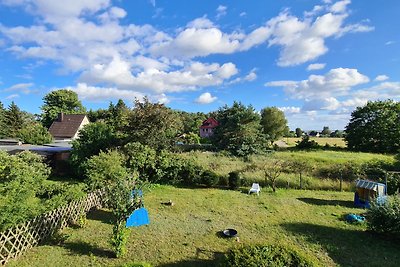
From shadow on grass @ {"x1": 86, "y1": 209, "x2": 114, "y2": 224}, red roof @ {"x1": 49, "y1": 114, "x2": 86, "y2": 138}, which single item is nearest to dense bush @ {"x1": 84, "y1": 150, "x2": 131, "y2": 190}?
shadow on grass @ {"x1": 86, "y1": 209, "x2": 114, "y2": 224}

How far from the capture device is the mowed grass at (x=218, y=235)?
25.0 feet

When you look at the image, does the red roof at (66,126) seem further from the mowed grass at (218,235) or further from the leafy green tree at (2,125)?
the mowed grass at (218,235)

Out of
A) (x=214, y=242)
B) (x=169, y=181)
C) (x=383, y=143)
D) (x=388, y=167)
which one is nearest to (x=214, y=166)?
(x=169, y=181)

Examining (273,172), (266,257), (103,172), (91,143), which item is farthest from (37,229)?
(273,172)

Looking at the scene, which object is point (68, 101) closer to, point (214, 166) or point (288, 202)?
point (214, 166)

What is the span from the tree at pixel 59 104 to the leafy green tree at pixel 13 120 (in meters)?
10.2

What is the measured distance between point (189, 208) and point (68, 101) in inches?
2351

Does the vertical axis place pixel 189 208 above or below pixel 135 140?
below

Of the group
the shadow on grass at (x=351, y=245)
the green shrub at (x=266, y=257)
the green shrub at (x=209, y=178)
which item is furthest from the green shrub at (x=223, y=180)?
the green shrub at (x=266, y=257)

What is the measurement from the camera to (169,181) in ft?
58.7

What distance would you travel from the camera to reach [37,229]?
814 centimetres

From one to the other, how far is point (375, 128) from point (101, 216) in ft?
127

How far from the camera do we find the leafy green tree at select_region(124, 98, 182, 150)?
1977 cm

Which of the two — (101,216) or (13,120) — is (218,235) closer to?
(101,216)
